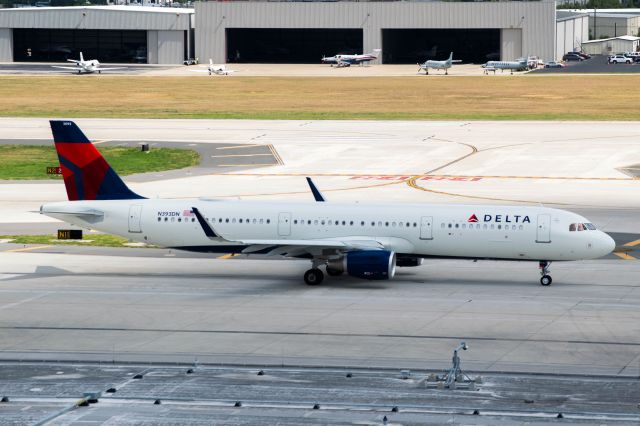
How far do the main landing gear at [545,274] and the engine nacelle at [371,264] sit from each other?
6445 mm

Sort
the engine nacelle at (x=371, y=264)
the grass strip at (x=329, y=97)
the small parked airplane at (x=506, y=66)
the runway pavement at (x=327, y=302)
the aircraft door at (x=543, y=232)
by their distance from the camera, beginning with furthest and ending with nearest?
the small parked airplane at (x=506, y=66) → the grass strip at (x=329, y=97) → the aircraft door at (x=543, y=232) → the engine nacelle at (x=371, y=264) → the runway pavement at (x=327, y=302)

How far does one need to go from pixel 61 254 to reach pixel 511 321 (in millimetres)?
24181

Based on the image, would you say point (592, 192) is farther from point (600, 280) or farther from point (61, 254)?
point (61, 254)

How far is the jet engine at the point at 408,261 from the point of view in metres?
50.8

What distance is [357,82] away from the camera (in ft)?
575

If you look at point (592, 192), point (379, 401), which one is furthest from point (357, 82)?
point (379, 401)

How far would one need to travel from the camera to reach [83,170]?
52.7m

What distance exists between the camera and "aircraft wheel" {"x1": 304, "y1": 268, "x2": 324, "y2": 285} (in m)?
49.8

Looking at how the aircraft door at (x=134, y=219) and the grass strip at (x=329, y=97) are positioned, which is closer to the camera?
the aircraft door at (x=134, y=219)

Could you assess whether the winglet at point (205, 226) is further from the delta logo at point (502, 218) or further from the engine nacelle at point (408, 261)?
the delta logo at point (502, 218)

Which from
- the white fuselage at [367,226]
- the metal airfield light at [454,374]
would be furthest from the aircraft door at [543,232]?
the metal airfield light at [454,374]

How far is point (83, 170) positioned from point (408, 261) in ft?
49.4

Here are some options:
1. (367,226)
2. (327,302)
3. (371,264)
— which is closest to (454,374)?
(327,302)

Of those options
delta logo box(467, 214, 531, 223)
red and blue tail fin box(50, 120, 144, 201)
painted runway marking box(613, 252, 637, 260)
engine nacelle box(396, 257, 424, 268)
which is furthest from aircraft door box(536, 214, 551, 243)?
red and blue tail fin box(50, 120, 144, 201)
